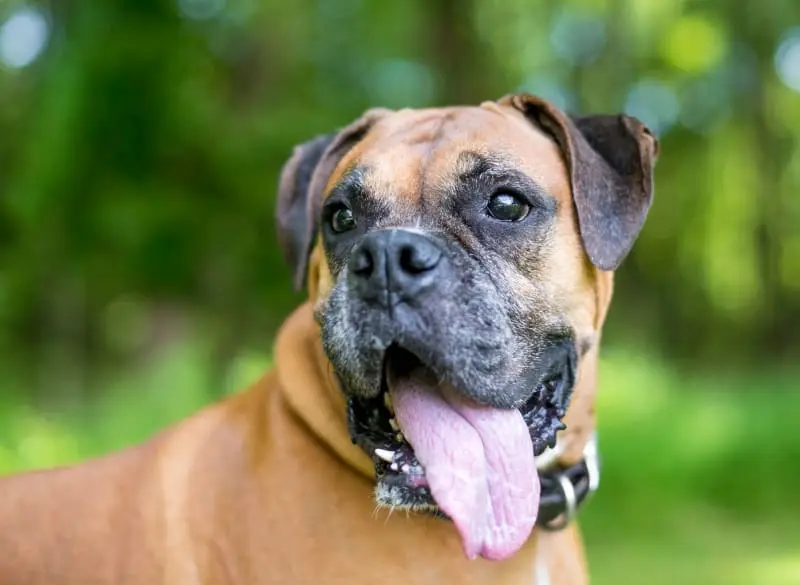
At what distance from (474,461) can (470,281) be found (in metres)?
0.48

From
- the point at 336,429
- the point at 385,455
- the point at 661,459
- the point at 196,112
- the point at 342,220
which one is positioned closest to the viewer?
the point at 385,455

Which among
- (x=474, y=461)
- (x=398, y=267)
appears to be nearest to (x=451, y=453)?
(x=474, y=461)

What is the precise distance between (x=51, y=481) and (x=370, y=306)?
1298 mm

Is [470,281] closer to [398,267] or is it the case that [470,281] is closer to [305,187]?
[398,267]

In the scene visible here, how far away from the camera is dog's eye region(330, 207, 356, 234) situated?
268 centimetres

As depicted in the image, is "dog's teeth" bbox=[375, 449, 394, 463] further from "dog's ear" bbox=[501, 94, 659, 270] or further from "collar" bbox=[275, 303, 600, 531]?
"dog's ear" bbox=[501, 94, 659, 270]

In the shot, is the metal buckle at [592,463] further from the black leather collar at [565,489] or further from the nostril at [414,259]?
the nostril at [414,259]

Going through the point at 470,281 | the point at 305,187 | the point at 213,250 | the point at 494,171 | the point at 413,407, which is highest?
the point at 494,171

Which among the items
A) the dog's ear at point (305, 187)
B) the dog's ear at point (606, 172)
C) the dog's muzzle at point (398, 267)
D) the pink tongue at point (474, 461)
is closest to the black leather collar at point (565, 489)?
the pink tongue at point (474, 461)

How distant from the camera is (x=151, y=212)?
22.0 feet

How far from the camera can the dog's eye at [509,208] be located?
100 inches

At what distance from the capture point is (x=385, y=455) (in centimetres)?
229

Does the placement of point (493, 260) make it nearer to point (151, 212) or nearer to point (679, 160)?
point (151, 212)

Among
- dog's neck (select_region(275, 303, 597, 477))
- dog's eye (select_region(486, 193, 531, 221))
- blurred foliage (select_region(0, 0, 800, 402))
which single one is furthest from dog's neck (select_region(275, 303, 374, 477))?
blurred foliage (select_region(0, 0, 800, 402))
